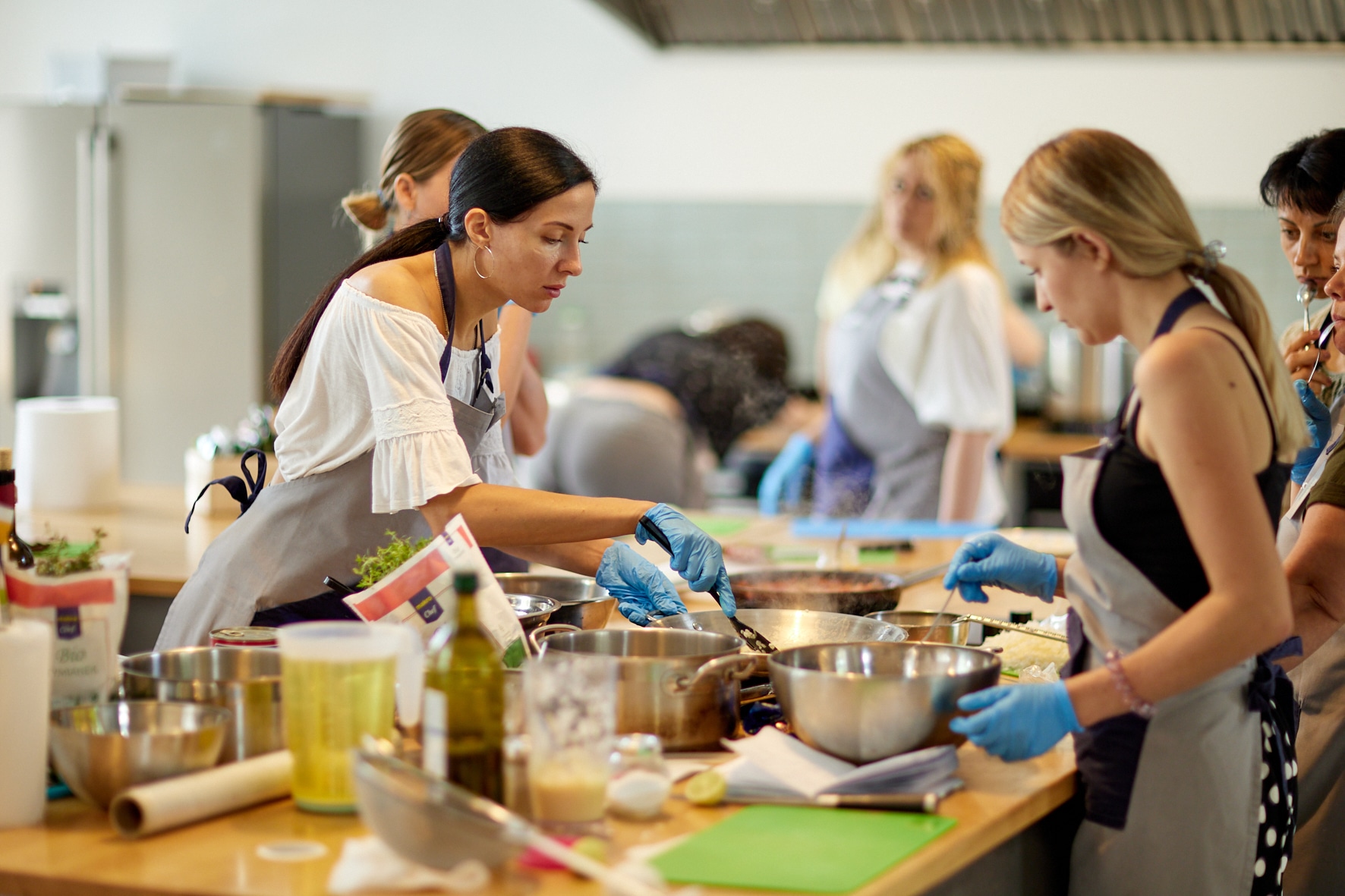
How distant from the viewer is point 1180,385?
4.56 ft

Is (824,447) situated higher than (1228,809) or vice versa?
(824,447)

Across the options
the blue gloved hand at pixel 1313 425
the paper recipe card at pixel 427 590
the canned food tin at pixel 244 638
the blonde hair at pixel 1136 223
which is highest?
the blonde hair at pixel 1136 223

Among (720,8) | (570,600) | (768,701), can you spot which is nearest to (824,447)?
(720,8)

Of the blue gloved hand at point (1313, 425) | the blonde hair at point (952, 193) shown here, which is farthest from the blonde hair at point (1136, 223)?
the blonde hair at point (952, 193)

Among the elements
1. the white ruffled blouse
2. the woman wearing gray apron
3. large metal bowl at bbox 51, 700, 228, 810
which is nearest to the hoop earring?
the woman wearing gray apron

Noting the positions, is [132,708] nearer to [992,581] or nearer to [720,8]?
[992,581]

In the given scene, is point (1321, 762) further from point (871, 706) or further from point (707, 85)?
point (707, 85)

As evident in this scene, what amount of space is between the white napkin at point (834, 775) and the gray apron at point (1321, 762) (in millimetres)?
838

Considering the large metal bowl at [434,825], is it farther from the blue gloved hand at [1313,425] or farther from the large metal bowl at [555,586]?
the blue gloved hand at [1313,425]

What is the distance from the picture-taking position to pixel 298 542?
2.02 m

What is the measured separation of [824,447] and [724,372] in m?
0.50

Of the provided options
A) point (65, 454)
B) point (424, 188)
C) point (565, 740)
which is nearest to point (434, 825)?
point (565, 740)

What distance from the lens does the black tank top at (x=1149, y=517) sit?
1450 millimetres

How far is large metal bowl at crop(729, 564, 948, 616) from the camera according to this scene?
2148mm
